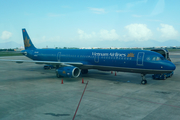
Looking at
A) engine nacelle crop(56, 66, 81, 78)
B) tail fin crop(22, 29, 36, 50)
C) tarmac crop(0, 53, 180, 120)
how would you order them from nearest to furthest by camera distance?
tarmac crop(0, 53, 180, 120), engine nacelle crop(56, 66, 81, 78), tail fin crop(22, 29, 36, 50)

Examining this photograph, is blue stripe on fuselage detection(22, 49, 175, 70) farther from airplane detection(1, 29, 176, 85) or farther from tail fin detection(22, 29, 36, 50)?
tail fin detection(22, 29, 36, 50)

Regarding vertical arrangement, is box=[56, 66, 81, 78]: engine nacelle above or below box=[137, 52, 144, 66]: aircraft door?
below

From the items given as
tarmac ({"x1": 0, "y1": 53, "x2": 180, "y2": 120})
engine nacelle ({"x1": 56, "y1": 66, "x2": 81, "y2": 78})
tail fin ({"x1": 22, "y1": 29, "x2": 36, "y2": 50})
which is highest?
tail fin ({"x1": 22, "y1": 29, "x2": 36, "y2": 50})

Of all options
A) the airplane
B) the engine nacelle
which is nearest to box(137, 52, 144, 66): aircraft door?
the airplane

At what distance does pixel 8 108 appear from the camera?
1132 centimetres

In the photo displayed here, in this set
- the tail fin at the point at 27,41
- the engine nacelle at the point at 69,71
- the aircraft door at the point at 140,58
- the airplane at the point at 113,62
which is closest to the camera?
the airplane at the point at 113,62

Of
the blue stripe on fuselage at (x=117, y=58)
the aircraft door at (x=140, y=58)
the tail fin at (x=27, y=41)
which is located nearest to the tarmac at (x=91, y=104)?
the blue stripe on fuselage at (x=117, y=58)

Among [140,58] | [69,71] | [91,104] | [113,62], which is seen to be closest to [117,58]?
[113,62]

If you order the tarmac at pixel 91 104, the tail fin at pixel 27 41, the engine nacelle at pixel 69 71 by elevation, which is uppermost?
the tail fin at pixel 27 41

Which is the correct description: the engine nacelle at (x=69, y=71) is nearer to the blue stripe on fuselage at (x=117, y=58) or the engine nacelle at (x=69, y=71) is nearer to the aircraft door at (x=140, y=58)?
the blue stripe on fuselage at (x=117, y=58)

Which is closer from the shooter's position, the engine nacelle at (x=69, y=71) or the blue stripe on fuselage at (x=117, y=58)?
the blue stripe on fuselage at (x=117, y=58)

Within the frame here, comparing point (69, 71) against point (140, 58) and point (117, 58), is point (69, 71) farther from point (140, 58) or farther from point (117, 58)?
point (140, 58)

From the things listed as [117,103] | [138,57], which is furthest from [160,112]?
[138,57]

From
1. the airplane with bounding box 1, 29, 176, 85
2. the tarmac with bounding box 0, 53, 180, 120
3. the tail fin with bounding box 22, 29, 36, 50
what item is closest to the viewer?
the tarmac with bounding box 0, 53, 180, 120
